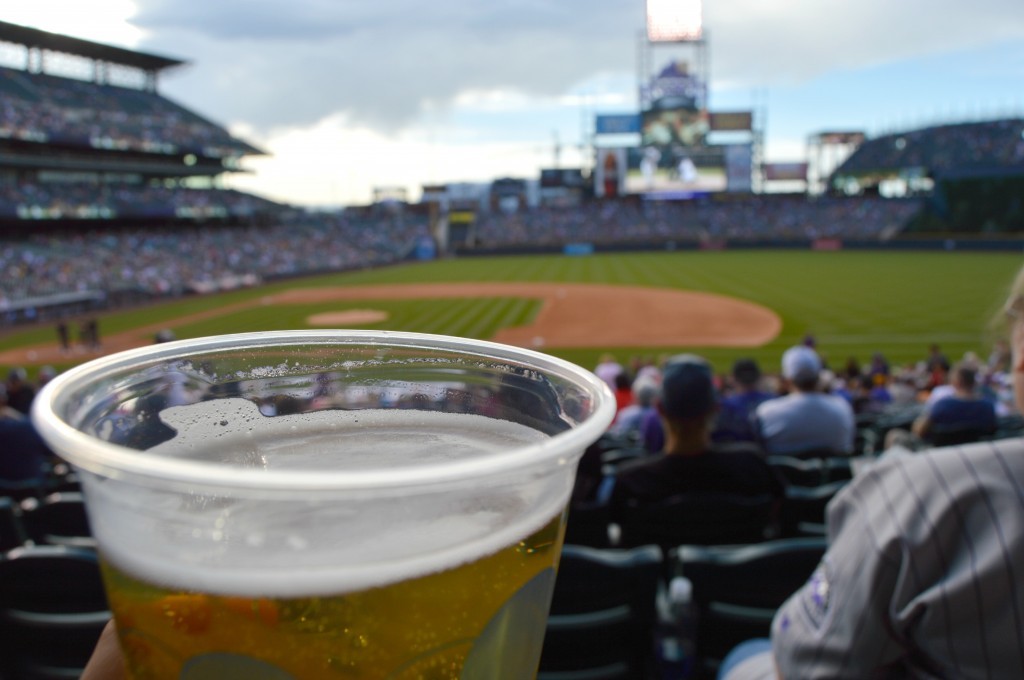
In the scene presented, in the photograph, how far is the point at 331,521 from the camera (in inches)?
22.1

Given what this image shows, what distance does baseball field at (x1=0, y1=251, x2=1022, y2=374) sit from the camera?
1950 centimetres

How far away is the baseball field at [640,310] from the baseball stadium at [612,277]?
189 mm

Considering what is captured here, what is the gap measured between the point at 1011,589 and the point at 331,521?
5.12 ft

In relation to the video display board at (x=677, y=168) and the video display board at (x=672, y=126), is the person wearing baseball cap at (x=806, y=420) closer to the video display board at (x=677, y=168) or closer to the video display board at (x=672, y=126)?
the video display board at (x=677, y=168)

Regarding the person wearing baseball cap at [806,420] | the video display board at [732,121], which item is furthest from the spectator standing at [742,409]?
the video display board at [732,121]

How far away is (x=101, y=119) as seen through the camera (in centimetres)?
4688

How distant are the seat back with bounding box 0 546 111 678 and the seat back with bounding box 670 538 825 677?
7.56ft

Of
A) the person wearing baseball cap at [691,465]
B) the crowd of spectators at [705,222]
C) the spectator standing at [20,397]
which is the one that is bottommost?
the spectator standing at [20,397]

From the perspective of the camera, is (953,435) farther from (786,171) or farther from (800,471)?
(786,171)

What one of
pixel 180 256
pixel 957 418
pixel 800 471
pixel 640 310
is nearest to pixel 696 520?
pixel 800 471

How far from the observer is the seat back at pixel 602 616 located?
265 cm

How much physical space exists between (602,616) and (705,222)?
2463 inches

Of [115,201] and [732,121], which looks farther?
[732,121]

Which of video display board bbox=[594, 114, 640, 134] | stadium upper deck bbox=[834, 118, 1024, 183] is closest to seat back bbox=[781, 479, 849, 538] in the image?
video display board bbox=[594, 114, 640, 134]
